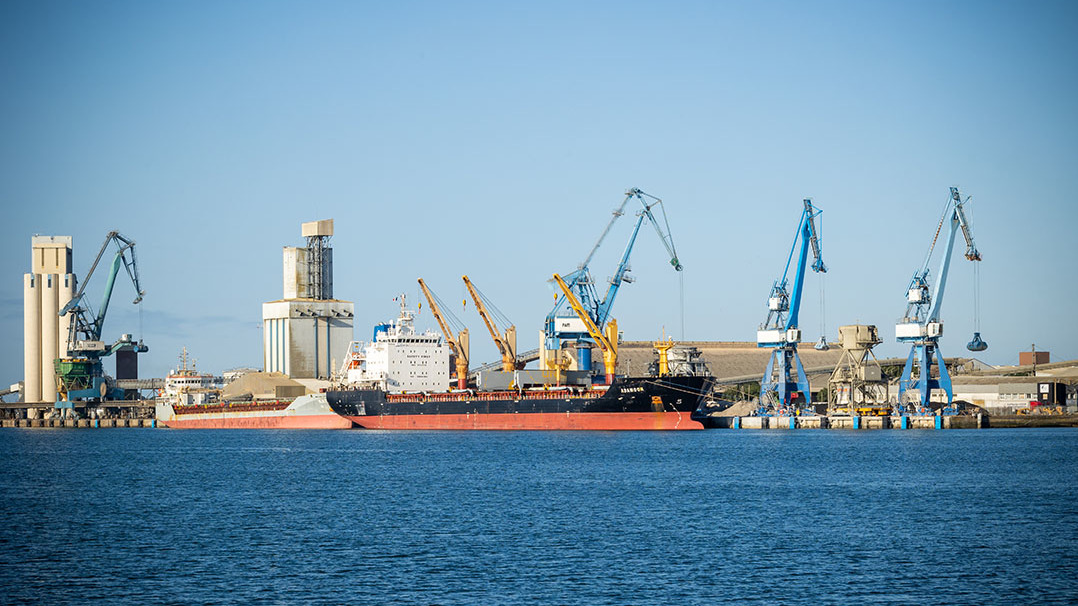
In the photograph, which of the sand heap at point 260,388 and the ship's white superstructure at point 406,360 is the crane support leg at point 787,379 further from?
the sand heap at point 260,388

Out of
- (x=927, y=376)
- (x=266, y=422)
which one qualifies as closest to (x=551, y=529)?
(x=927, y=376)

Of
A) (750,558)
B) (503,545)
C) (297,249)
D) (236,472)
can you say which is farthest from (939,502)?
(297,249)

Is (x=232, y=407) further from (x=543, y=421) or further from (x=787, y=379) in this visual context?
(x=787, y=379)

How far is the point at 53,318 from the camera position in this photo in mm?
142250

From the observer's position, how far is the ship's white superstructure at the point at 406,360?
9050cm

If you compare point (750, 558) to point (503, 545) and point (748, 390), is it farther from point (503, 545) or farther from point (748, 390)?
point (748, 390)

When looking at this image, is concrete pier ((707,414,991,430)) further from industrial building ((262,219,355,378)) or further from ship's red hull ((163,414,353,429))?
industrial building ((262,219,355,378))

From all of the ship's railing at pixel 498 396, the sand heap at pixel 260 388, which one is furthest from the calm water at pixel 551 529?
the sand heap at pixel 260 388

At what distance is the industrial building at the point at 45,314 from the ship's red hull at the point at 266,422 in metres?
22.7

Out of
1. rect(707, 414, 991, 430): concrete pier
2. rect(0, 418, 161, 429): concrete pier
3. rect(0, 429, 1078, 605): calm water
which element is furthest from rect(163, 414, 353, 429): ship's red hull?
rect(0, 429, 1078, 605): calm water

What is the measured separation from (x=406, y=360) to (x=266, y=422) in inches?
975

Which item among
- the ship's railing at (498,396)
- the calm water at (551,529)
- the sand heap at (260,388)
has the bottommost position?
the calm water at (551,529)

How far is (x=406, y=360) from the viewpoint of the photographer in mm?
90750

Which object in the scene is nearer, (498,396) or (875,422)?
(498,396)
